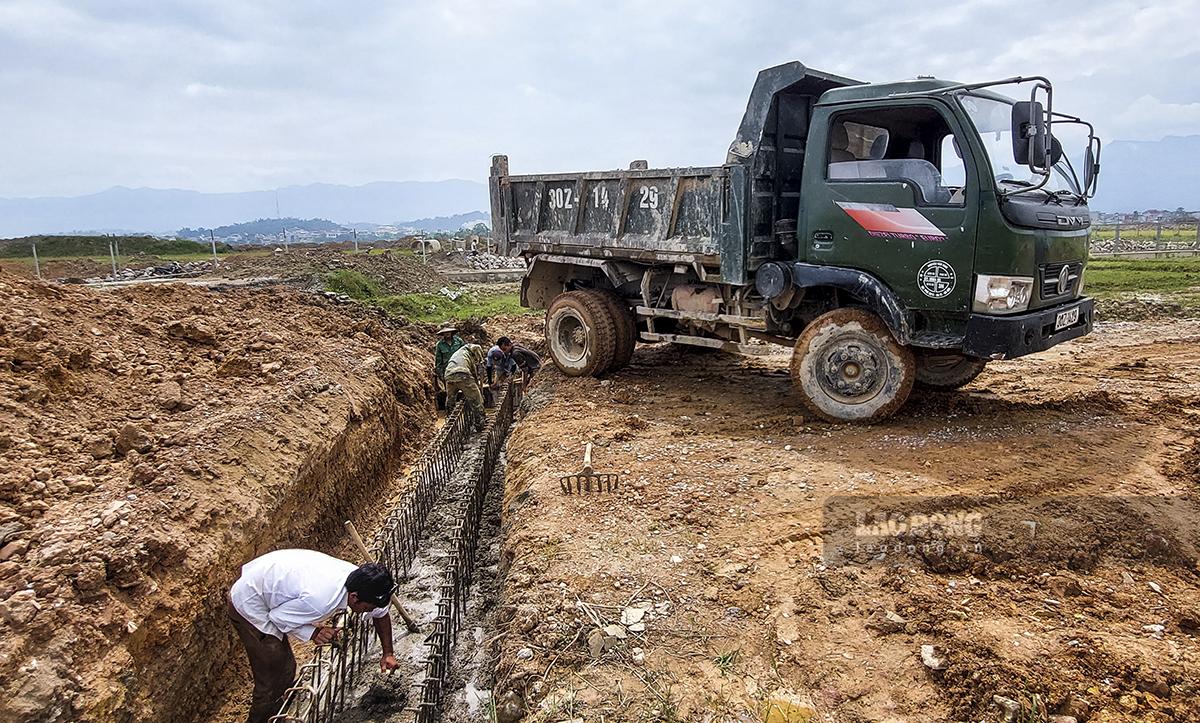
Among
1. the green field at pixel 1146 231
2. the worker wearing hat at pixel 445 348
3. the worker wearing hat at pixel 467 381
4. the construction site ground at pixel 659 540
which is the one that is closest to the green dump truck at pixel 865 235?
the construction site ground at pixel 659 540

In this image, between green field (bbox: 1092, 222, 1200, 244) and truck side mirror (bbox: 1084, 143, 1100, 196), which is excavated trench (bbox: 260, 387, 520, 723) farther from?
green field (bbox: 1092, 222, 1200, 244)

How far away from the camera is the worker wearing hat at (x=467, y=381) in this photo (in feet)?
28.7

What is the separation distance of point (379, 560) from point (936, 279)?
462cm

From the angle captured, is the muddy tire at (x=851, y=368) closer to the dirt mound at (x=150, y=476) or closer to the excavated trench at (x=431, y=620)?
the excavated trench at (x=431, y=620)

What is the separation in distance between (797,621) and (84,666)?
11.2 ft

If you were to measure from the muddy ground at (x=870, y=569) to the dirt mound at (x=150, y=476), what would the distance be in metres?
1.79

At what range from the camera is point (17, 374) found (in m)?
5.32

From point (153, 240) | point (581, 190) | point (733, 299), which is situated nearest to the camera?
point (733, 299)

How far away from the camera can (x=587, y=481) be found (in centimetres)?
503

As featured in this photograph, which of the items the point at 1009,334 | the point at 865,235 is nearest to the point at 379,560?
the point at 865,235

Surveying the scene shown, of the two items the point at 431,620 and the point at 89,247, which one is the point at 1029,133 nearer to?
the point at 431,620

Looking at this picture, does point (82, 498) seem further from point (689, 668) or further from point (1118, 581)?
point (1118, 581)

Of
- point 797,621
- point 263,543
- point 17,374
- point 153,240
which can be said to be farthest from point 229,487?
point 153,240

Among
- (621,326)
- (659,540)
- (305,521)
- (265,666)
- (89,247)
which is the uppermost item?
(89,247)
